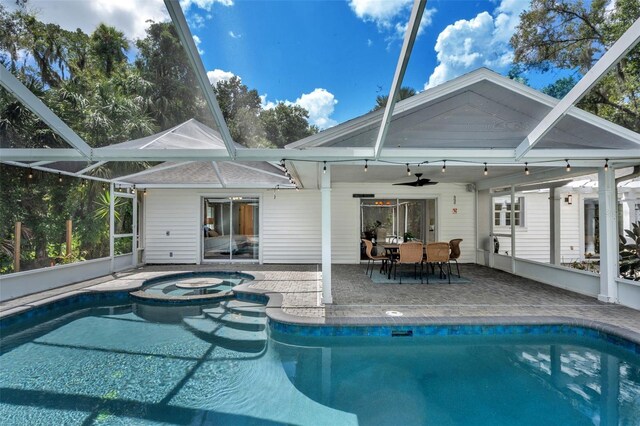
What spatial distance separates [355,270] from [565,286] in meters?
4.68

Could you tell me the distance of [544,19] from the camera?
1030cm

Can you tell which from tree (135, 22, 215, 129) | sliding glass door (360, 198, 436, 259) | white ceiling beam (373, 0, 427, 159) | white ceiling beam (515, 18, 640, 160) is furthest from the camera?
sliding glass door (360, 198, 436, 259)

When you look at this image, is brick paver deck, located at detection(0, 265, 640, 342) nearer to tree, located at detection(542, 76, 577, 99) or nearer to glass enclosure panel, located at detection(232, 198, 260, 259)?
glass enclosure panel, located at detection(232, 198, 260, 259)

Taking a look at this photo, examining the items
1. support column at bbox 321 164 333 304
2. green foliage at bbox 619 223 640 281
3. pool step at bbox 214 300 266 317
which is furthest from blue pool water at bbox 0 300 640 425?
green foliage at bbox 619 223 640 281

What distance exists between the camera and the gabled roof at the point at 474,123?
14.8 ft

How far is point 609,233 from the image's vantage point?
5438 millimetres

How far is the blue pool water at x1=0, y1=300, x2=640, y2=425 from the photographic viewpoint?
2.98 metres

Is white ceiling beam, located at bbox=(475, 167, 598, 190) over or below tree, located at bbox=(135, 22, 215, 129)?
below

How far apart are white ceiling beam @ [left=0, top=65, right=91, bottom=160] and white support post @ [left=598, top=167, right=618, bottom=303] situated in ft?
28.3

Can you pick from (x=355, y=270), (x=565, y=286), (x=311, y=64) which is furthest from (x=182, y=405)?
(x=565, y=286)

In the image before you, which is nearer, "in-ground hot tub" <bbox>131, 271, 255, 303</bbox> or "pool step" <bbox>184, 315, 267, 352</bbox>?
"pool step" <bbox>184, 315, 267, 352</bbox>

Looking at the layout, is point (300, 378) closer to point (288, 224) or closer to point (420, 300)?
point (420, 300)

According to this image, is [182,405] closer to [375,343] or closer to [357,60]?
[375,343]

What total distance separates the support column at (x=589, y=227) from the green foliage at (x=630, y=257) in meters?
3.19
